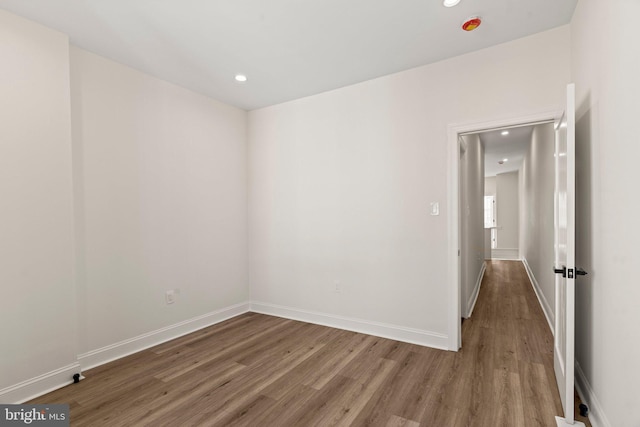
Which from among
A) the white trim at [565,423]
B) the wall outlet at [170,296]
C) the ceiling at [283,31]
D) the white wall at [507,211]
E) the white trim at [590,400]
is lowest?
the white trim at [565,423]

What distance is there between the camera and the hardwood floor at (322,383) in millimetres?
2002

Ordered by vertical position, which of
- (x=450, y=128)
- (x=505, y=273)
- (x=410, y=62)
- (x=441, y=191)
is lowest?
(x=505, y=273)

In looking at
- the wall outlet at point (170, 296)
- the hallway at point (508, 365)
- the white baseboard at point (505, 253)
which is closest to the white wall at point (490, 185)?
the white baseboard at point (505, 253)

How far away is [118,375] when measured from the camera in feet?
8.43

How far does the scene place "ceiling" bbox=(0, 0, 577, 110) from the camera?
219 cm

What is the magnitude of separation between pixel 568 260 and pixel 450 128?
60.5 inches

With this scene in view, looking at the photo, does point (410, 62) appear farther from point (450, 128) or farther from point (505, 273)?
point (505, 273)

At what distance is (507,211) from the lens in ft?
32.3

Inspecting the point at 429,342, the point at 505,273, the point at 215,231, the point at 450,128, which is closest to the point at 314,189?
the point at 215,231

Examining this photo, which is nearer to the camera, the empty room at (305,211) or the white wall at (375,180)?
the empty room at (305,211)

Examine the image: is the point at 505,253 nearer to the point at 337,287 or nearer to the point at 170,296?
the point at 337,287

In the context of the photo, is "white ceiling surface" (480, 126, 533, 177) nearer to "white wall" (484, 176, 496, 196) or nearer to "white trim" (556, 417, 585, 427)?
"white wall" (484, 176, 496, 196)

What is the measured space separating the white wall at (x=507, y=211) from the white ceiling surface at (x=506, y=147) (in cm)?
79

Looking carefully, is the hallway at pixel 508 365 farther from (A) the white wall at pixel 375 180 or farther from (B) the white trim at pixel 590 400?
(A) the white wall at pixel 375 180
